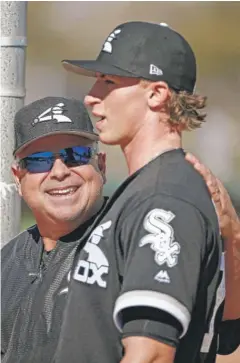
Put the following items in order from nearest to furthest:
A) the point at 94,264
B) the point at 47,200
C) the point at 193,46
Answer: the point at 94,264, the point at 47,200, the point at 193,46

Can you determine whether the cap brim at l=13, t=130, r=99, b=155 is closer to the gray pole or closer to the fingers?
the gray pole

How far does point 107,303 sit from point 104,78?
0.66 metres

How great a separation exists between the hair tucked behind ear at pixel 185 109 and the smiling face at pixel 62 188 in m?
0.62

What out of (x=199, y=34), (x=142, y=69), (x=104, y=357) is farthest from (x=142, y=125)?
(x=199, y=34)

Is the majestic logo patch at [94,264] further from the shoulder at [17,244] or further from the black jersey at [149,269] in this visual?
the shoulder at [17,244]

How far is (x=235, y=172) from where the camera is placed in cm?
966

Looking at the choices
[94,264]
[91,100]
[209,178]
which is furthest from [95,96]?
[94,264]

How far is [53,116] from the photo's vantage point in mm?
2846

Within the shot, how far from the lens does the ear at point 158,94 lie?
2.18 meters

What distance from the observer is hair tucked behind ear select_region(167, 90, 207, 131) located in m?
2.21

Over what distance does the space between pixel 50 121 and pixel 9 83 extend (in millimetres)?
347

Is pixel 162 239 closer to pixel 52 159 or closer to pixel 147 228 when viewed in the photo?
pixel 147 228

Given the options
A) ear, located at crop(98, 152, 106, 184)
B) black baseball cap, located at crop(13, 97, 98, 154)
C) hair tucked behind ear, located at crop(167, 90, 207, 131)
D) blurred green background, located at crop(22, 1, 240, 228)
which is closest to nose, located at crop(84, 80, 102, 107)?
hair tucked behind ear, located at crop(167, 90, 207, 131)

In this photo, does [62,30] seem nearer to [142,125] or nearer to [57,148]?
[57,148]
